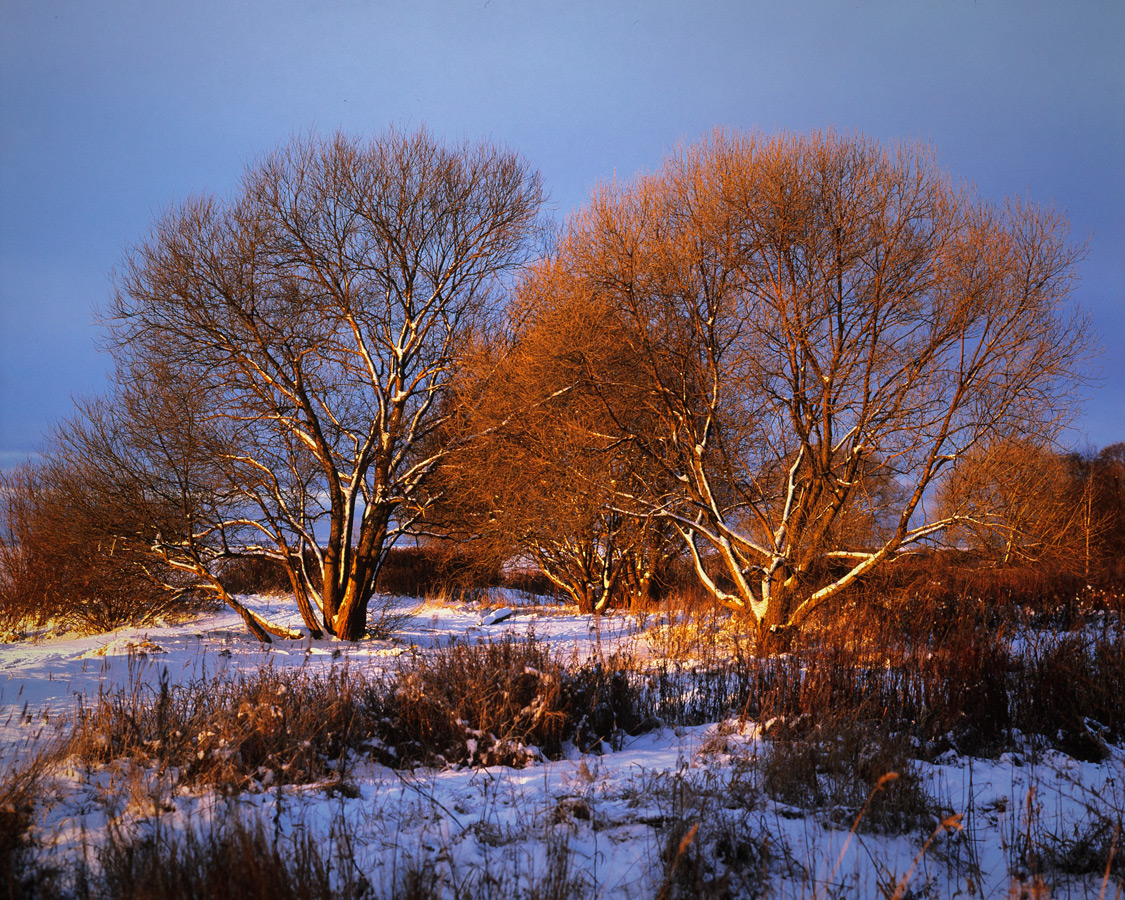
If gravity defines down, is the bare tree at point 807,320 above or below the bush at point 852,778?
above

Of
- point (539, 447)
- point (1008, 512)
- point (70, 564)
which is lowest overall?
point (70, 564)

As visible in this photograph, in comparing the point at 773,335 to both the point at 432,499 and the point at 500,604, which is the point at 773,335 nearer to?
the point at 432,499

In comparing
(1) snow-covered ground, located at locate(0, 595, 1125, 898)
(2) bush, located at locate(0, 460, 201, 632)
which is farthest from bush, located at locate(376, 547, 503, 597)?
(1) snow-covered ground, located at locate(0, 595, 1125, 898)

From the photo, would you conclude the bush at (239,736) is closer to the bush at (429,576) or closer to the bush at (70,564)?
the bush at (70,564)

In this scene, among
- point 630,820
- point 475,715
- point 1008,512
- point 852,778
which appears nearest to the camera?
point 630,820

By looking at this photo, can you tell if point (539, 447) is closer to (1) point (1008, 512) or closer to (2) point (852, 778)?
(1) point (1008, 512)

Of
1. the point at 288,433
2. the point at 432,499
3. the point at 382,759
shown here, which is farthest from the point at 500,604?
the point at 382,759

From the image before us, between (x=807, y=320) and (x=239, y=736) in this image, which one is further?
(x=807, y=320)

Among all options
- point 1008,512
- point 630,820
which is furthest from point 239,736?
point 1008,512

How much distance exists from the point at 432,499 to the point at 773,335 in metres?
5.90

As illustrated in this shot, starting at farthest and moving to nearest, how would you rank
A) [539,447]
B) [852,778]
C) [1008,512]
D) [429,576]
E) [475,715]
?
[429,576] < [539,447] < [1008,512] < [475,715] < [852,778]

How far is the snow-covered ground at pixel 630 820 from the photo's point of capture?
2732 mm

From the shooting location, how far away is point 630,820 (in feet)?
10.4

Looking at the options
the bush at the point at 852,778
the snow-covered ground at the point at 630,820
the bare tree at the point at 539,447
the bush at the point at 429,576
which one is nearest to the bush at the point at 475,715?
the snow-covered ground at the point at 630,820
